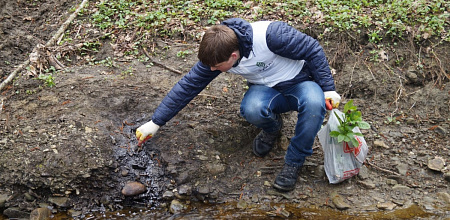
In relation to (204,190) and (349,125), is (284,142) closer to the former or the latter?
(349,125)

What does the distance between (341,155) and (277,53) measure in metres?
0.99

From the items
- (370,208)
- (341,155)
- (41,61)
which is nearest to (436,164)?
(370,208)

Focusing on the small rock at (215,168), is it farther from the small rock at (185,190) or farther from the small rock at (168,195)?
the small rock at (168,195)

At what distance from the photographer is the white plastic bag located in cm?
304

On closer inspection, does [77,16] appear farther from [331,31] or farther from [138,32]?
[331,31]

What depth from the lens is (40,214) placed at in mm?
2908

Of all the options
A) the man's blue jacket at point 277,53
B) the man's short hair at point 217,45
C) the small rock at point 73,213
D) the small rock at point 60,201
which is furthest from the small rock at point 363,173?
the small rock at point 60,201

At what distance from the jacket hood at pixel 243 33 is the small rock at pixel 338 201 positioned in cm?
140

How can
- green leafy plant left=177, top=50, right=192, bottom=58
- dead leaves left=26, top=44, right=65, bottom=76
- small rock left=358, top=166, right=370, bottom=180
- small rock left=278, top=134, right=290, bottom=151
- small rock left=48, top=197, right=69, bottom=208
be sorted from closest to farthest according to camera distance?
small rock left=48, top=197, right=69, bottom=208
small rock left=358, top=166, right=370, bottom=180
small rock left=278, top=134, right=290, bottom=151
dead leaves left=26, top=44, right=65, bottom=76
green leafy plant left=177, top=50, right=192, bottom=58

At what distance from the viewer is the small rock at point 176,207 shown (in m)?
3.01

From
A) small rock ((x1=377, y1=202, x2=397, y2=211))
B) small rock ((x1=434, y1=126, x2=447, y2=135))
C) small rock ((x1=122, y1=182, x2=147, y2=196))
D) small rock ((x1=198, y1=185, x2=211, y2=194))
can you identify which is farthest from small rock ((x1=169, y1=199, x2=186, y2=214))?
small rock ((x1=434, y1=126, x2=447, y2=135))

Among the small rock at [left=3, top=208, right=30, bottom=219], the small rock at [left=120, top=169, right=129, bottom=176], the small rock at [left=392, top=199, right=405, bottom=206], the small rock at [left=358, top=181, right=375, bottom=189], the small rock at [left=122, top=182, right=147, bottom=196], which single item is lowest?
the small rock at [left=3, top=208, right=30, bottom=219]

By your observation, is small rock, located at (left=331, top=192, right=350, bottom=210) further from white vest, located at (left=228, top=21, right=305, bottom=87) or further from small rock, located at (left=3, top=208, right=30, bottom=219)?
small rock, located at (left=3, top=208, right=30, bottom=219)

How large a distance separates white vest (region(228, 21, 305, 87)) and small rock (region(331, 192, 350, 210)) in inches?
40.8
